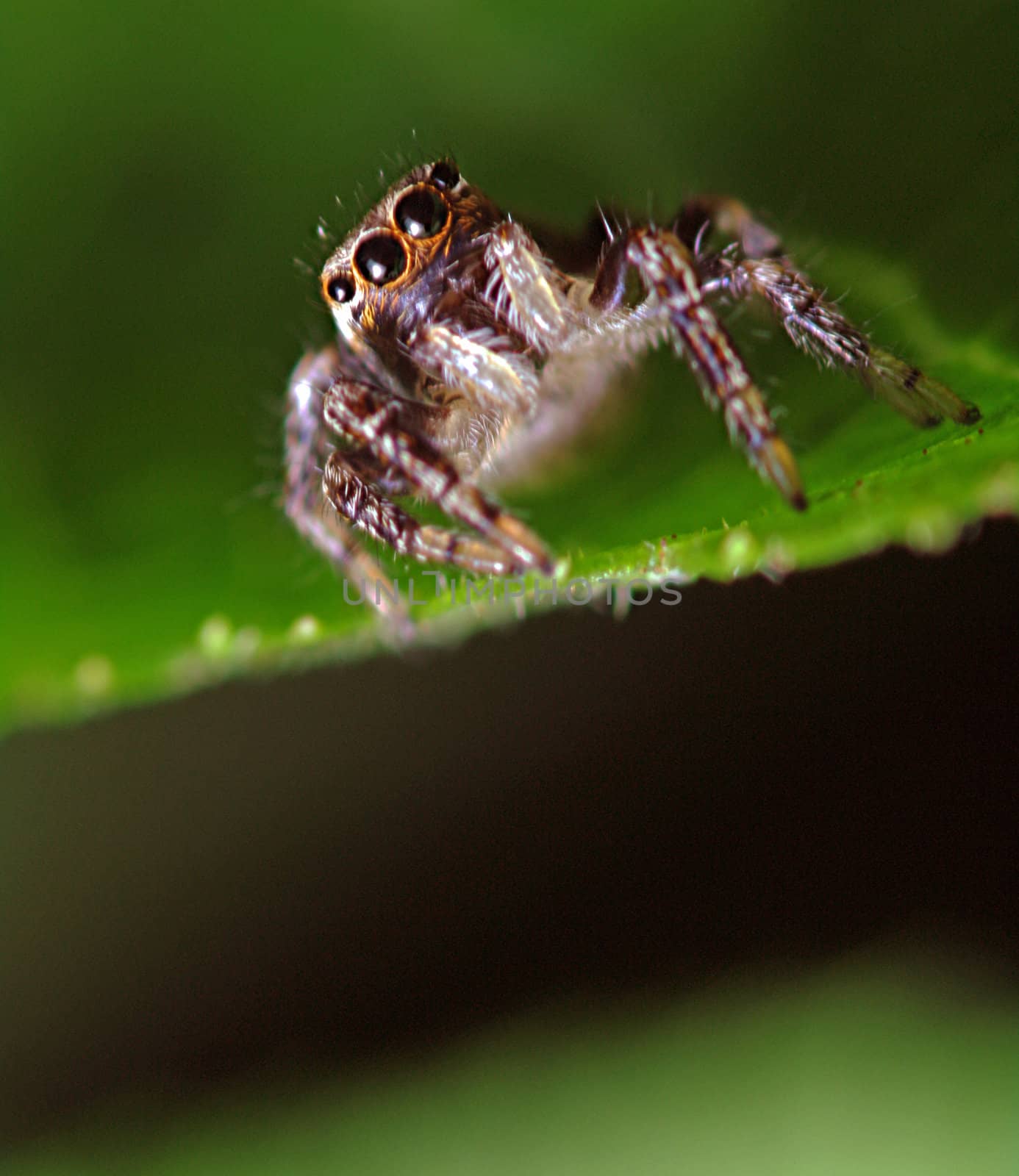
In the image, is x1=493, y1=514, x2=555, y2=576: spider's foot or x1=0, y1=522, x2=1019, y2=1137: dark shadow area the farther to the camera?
Answer: x1=0, y1=522, x2=1019, y2=1137: dark shadow area

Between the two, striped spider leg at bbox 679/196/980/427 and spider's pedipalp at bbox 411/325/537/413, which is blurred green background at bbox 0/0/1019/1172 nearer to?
striped spider leg at bbox 679/196/980/427

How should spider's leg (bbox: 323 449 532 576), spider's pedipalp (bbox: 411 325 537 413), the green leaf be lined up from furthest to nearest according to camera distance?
spider's pedipalp (bbox: 411 325 537 413) → spider's leg (bbox: 323 449 532 576) → the green leaf

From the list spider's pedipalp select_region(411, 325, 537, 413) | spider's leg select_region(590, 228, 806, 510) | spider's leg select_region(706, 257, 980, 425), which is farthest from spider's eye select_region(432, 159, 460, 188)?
spider's leg select_region(706, 257, 980, 425)

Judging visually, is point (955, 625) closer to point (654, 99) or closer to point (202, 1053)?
point (654, 99)

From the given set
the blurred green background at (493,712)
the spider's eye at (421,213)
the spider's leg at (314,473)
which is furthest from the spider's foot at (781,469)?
the spider's eye at (421,213)

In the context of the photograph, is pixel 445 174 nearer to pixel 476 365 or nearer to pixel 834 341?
pixel 476 365

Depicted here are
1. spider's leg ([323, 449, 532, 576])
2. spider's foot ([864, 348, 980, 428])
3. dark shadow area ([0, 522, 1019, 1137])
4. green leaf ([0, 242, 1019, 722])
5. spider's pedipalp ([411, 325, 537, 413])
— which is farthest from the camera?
spider's pedipalp ([411, 325, 537, 413])
